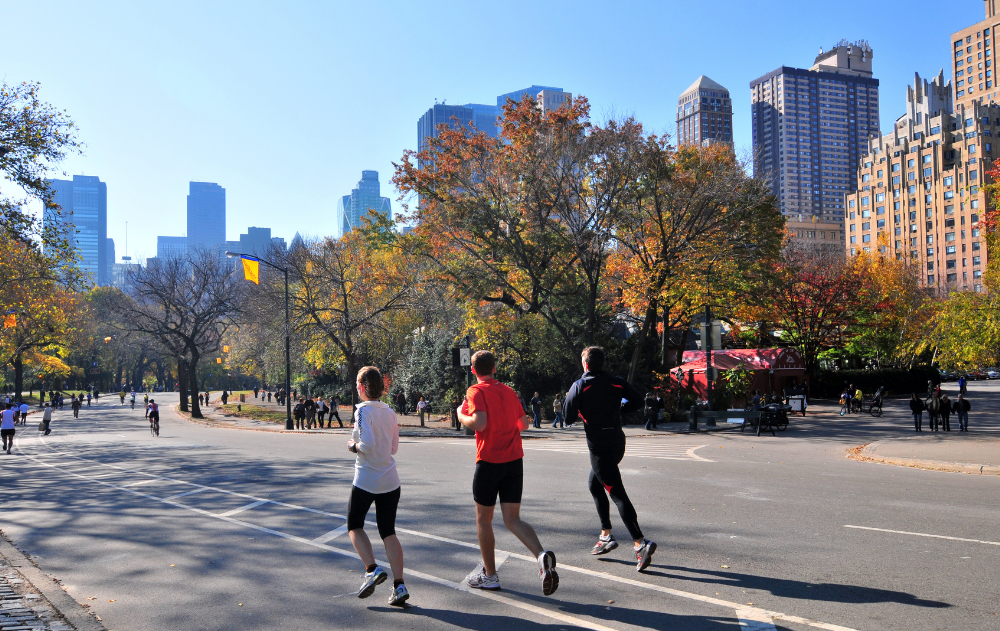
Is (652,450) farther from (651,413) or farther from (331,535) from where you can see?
(331,535)

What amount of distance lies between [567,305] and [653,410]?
7.05 m

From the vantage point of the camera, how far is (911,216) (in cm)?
13925

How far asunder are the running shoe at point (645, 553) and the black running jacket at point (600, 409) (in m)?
0.83

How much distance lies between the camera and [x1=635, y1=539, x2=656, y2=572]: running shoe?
6.03 meters

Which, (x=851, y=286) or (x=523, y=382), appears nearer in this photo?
(x=523, y=382)

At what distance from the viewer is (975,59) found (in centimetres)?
16450

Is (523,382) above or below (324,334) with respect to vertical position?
below

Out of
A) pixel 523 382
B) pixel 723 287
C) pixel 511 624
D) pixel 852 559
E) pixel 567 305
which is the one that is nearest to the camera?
pixel 511 624

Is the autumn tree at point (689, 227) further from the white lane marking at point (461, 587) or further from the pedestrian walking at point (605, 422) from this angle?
the pedestrian walking at point (605, 422)

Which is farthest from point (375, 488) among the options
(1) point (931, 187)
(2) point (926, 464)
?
(1) point (931, 187)

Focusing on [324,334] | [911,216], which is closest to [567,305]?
[324,334]

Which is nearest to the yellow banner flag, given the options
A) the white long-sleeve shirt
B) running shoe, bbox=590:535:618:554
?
running shoe, bbox=590:535:618:554

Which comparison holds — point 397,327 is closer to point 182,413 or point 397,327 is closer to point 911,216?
point 182,413

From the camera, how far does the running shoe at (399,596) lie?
5.34m
